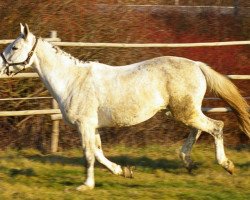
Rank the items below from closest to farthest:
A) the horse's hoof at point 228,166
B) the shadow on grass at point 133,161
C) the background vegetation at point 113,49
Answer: the horse's hoof at point 228,166 → the shadow on grass at point 133,161 → the background vegetation at point 113,49

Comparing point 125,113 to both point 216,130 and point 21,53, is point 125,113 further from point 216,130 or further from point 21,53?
point 21,53

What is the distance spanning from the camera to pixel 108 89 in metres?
6.68

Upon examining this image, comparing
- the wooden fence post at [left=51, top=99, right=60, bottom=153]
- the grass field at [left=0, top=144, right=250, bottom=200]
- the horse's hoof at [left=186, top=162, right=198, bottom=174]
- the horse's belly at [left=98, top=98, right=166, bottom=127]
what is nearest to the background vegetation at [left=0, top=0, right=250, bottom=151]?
the wooden fence post at [left=51, top=99, right=60, bottom=153]

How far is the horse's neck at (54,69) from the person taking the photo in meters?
6.71

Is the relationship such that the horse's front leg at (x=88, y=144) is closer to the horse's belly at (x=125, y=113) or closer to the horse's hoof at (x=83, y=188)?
the horse's hoof at (x=83, y=188)

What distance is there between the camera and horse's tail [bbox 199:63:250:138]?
274 inches

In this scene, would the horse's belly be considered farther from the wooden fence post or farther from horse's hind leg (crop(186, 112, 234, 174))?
the wooden fence post

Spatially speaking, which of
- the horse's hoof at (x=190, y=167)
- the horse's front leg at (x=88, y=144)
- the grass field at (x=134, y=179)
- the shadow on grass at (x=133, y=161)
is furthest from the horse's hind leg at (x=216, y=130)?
the horse's front leg at (x=88, y=144)

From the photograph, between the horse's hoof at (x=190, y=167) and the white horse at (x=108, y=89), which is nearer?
the white horse at (x=108, y=89)

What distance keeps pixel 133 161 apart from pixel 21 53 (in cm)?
213

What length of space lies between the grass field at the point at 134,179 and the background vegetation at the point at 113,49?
17.5 inches

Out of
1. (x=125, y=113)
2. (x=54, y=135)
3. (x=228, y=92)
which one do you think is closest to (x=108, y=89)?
(x=125, y=113)

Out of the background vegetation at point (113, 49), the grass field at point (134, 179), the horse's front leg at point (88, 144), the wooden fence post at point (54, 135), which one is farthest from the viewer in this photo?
the background vegetation at point (113, 49)

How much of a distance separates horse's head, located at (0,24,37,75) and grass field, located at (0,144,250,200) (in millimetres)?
1266
